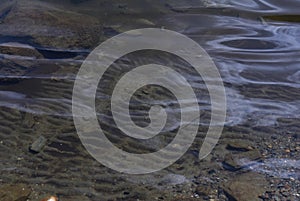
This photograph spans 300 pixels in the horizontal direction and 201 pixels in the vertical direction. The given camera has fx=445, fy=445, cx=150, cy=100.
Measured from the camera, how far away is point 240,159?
5.22 m

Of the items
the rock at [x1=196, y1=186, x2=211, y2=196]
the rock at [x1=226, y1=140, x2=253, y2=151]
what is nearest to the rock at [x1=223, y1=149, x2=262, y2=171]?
the rock at [x1=226, y1=140, x2=253, y2=151]

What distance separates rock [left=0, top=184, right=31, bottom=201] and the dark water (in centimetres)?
8

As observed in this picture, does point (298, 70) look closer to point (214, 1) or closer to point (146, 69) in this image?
point (146, 69)

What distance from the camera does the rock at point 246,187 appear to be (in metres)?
4.65

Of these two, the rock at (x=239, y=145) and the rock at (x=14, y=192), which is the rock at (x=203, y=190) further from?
the rock at (x=14, y=192)

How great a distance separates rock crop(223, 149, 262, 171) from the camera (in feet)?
16.8

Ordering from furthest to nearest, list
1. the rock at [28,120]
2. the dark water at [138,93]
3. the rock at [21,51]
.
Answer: the rock at [21,51] → the rock at [28,120] → the dark water at [138,93]

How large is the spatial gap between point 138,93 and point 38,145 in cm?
175

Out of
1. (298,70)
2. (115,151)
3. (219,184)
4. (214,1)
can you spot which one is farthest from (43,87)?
(214,1)

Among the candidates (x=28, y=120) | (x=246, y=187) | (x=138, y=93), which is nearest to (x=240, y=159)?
(x=246, y=187)

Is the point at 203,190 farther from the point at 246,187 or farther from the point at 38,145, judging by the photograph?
the point at 38,145

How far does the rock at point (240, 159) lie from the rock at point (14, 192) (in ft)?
7.26

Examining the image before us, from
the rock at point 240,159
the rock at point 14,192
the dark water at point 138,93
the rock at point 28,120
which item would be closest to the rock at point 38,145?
the dark water at point 138,93

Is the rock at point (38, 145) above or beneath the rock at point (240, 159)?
beneath
